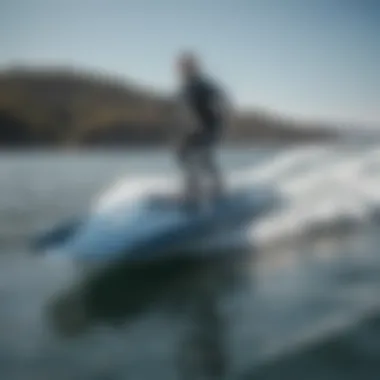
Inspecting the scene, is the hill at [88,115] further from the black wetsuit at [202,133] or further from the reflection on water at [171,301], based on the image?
the reflection on water at [171,301]

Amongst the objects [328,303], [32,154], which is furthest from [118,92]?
[328,303]

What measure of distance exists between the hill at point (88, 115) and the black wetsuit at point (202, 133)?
39mm

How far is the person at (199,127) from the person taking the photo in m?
1.48

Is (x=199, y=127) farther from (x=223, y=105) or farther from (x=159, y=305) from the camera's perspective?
(x=159, y=305)

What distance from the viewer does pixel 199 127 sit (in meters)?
1.52

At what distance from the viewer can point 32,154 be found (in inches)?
59.0

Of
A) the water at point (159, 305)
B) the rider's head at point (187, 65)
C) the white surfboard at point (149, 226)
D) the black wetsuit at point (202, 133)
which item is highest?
the rider's head at point (187, 65)

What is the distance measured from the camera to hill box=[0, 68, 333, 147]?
4.87 feet

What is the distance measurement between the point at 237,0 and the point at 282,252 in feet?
1.97

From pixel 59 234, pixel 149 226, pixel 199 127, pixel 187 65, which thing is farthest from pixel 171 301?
pixel 187 65

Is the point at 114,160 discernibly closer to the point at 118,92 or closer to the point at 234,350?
the point at 118,92

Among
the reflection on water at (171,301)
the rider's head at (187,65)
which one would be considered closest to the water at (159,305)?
the reflection on water at (171,301)

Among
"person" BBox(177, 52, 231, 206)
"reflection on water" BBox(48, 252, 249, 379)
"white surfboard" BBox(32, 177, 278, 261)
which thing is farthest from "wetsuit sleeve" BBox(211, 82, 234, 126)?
"reflection on water" BBox(48, 252, 249, 379)

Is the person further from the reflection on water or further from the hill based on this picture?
the reflection on water
